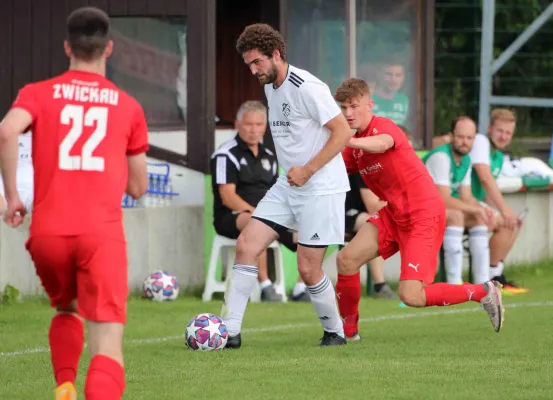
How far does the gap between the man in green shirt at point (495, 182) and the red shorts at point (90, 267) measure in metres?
8.02

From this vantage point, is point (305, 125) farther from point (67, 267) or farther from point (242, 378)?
point (67, 267)

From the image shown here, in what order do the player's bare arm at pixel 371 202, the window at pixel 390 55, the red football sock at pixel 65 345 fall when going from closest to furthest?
the red football sock at pixel 65 345 < the player's bare arm at pixel 371 202 < the window at pixel 390 55

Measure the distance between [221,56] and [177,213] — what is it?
386 cm

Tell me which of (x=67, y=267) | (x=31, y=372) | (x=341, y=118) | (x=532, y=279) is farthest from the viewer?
(x=532, y=279)

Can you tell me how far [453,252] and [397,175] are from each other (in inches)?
164

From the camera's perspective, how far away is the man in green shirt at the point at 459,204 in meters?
13.0

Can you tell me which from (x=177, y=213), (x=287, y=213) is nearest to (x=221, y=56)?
(x=177, y=213)

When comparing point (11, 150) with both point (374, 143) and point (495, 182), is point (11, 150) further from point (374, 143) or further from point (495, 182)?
point (495, 182)

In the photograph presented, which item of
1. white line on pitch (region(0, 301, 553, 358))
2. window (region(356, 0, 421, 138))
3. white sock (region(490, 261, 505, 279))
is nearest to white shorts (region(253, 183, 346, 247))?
white line on pitch (region(0, 301, 553, 358))

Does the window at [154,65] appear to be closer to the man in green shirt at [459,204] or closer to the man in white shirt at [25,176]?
the man in white shirt at [25,176]

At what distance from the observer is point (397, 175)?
9.09m

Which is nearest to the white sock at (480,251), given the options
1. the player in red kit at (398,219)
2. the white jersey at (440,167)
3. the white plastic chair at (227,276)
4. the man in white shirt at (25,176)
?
the white jersey at (440,167)

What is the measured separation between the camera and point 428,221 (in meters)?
9.12

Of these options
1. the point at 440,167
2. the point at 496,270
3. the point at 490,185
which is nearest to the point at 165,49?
the point at 440,167
